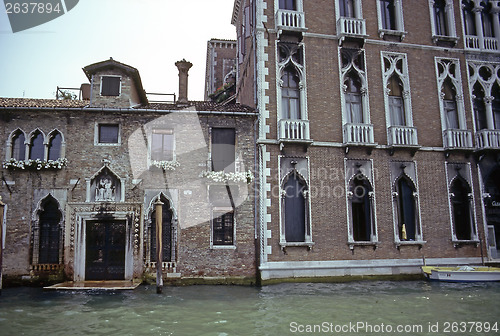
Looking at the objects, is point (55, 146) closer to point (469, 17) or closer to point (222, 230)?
point (222, 230)

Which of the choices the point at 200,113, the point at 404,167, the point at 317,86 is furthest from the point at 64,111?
the point at 404,167

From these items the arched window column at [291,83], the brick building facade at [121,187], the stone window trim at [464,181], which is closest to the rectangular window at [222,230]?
the brick building facade at [121,187]

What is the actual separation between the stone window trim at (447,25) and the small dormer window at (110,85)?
1256cm

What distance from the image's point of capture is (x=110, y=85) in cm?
1422

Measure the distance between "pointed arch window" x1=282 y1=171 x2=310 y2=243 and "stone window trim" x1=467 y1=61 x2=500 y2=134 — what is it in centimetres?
782

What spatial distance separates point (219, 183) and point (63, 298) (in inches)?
232

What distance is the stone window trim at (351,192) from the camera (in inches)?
560

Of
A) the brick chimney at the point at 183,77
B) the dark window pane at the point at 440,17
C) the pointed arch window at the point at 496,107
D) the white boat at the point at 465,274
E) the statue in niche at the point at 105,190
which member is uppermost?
the dark window pane at the point at 440,17

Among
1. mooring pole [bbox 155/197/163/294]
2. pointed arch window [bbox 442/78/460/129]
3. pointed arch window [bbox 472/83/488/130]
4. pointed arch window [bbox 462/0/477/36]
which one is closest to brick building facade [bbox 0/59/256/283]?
mooring pole [bbox 155/197/163/294]

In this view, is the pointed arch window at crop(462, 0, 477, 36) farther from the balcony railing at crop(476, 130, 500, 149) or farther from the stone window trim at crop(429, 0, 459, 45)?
the balcony railing at crop(476, 130, 500, 149)

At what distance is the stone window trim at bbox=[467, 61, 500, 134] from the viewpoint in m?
16.2

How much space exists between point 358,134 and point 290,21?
4.96 meters

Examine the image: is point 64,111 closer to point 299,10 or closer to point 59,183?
point 59,183

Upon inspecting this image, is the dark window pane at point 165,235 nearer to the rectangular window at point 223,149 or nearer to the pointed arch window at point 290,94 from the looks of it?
the rectangular window at point 223,149
